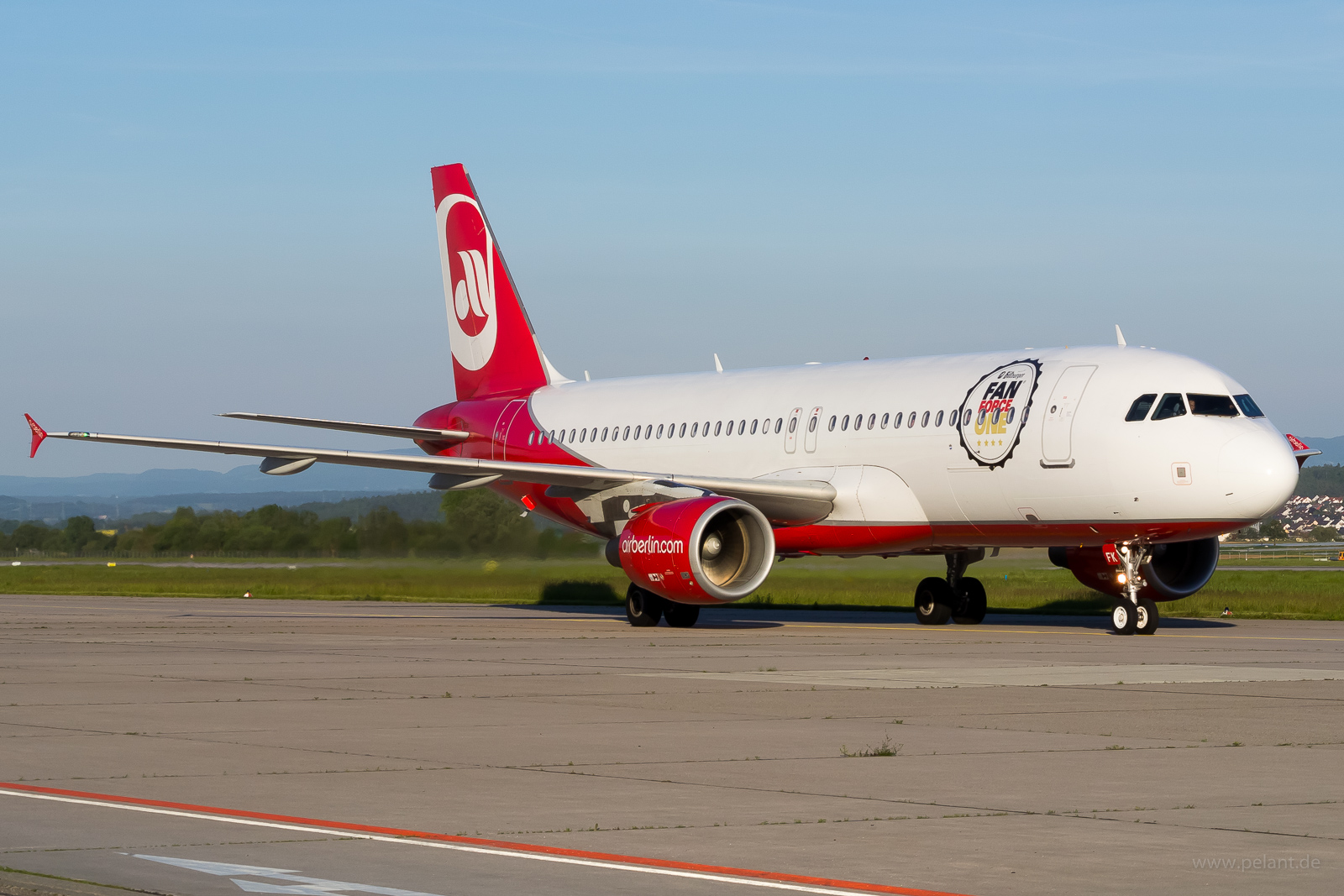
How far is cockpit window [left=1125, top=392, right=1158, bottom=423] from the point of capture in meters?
21.3

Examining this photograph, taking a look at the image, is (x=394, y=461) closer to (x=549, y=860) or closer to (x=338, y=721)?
(x=338, y=721)

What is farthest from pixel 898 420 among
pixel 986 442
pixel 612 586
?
pixel 612 586

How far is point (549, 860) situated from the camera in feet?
21.4

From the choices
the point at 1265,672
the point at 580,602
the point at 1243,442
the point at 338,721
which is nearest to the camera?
the point at 338,721

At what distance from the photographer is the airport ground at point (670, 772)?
6336 millimetres

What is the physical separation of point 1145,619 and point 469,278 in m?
16.3

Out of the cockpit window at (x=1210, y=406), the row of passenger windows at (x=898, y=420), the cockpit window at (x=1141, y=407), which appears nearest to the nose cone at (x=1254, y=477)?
the cockpit window at (x=1210, y=406)

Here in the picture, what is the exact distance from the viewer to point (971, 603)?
85.6ft

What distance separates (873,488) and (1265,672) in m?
8.96

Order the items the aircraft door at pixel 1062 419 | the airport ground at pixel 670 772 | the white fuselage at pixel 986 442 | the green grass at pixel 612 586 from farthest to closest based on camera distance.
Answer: the green grass at pixel 612 586 < the aircraft door at pixel 1062 419 < the white fuselage at pixel 986 442 < the airport ground at pixel 670 772

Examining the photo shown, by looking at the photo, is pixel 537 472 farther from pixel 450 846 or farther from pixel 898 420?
pixel 450 846

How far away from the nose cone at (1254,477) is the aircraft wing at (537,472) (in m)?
5.89

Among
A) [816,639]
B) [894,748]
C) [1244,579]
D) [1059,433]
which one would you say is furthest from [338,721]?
[1244,579]

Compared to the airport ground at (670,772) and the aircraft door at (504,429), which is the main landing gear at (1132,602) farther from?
the aircraft door at (504,429)
